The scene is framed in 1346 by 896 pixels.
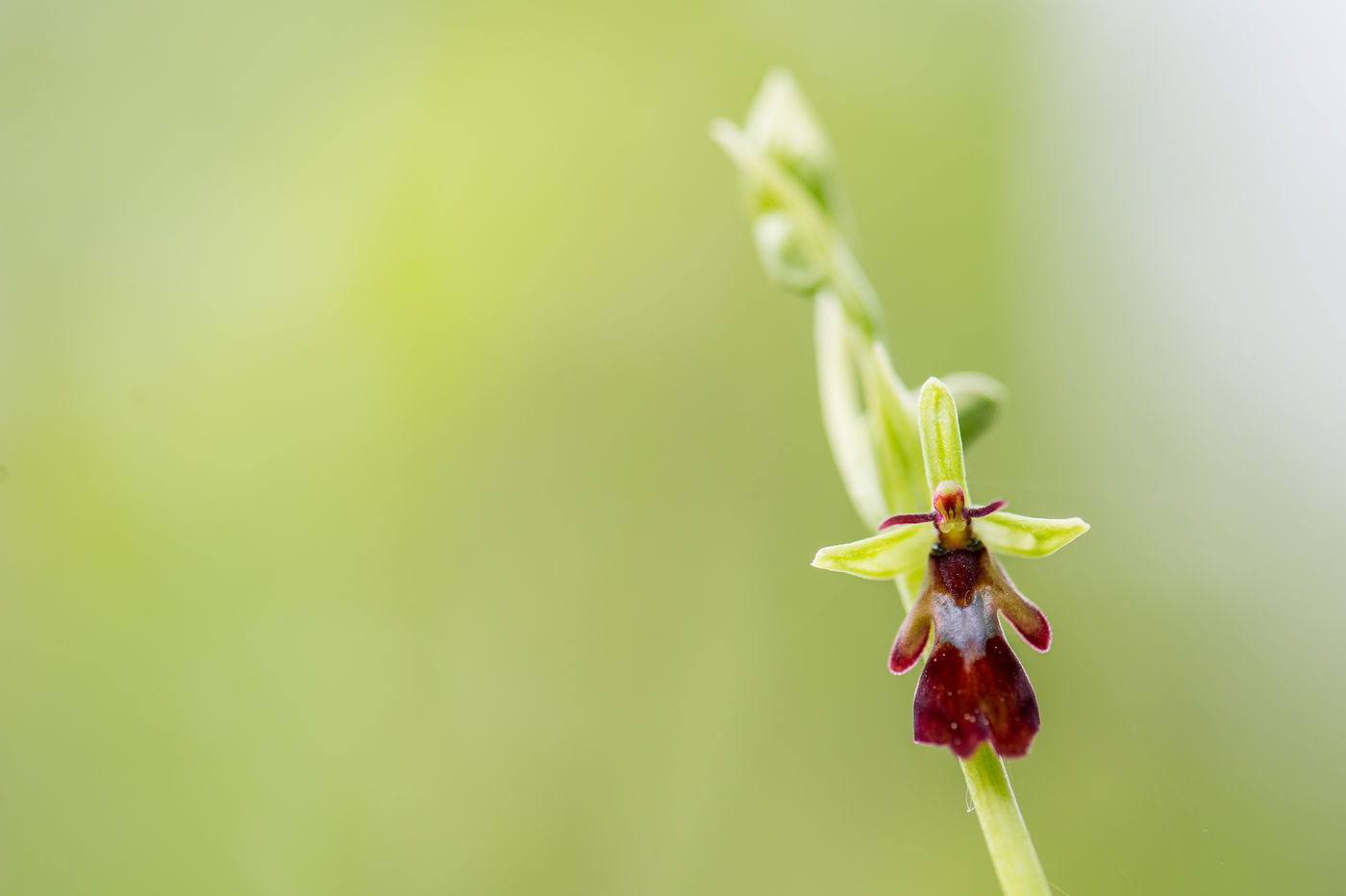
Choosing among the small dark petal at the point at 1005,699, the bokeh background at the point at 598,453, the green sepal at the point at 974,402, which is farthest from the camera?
the bokeh background at the point at 598,453

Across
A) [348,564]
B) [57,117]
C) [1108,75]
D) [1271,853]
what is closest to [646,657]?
[348,564]

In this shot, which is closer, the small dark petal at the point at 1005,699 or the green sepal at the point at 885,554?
the small dark petal at the point at 1005,699

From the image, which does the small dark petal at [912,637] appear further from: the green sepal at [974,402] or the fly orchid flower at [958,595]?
the green sepal at [974,402]

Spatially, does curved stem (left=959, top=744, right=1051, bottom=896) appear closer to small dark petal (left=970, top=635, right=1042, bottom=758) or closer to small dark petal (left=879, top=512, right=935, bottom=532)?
small dark petal (left=970, top=635, right=1042, bottom=758)

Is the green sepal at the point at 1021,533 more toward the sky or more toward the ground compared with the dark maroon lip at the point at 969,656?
more toward the sky

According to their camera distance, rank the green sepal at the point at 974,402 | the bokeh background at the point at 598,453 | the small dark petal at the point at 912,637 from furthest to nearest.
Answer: the bokeh background at the point at 598,453, the green sepal at the point at 974,402, the small dark petal at the point at 912,637

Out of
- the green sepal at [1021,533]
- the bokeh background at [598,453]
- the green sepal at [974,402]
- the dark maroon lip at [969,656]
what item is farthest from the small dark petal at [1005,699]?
the bokeh background at [598,453]

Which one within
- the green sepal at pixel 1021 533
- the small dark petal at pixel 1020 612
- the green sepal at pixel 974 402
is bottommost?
the small dark petal at pixel 1020 612

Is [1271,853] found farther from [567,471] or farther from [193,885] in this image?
[193,885]
